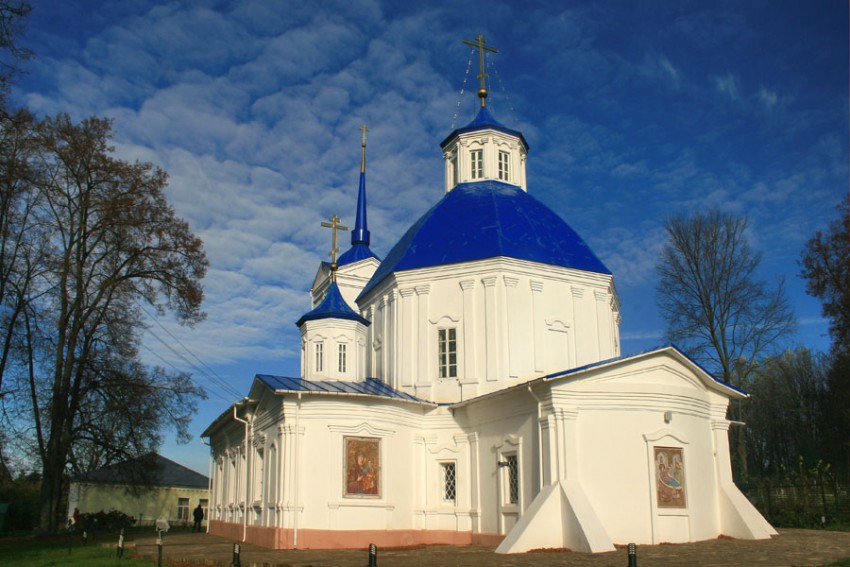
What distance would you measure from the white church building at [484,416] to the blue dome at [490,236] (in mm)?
74

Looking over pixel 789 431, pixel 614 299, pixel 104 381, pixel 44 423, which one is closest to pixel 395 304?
pixel 614 299

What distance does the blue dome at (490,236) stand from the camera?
23125 mm

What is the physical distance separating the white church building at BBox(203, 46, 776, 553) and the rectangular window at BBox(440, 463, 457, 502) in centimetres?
6

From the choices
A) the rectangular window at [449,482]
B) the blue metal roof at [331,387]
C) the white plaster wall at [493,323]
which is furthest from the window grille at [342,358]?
the rectangular window at [449,482]

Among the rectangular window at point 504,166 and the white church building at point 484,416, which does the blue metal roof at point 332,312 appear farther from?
the rectangular window at point 504,166

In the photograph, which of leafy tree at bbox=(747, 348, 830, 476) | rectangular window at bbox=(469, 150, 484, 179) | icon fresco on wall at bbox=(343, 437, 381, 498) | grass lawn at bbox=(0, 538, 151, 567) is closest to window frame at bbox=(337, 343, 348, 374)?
icon fresco on wall at bbox=(343, 437, 381, 498)

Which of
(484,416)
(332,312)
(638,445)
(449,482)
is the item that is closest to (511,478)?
(484,416)

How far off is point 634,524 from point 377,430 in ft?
22.7

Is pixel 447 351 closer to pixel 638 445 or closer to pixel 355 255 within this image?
pixel 638 445

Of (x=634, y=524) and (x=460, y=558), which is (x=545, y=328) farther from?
(x=460, y=558)

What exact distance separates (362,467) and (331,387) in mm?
2282

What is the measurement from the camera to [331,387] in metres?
20.0

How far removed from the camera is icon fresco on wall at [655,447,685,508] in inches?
680

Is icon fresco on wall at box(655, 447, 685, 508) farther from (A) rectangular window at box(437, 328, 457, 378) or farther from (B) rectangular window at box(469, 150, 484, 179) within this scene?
(B) rectangular window at box(469, 150, 484, 179)
